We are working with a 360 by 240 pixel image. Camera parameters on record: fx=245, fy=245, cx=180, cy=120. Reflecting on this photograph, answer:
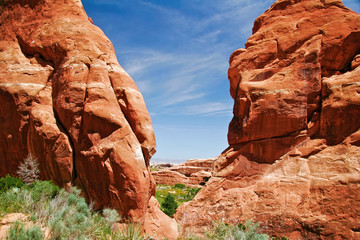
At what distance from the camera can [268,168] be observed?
12.5 meters

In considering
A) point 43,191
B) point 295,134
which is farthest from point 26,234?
point 295,134

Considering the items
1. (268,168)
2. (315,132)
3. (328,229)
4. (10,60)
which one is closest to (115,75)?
(10,60)

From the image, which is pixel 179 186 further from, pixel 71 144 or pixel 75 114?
pixel 75 114

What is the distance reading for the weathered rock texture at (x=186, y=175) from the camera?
3800cm

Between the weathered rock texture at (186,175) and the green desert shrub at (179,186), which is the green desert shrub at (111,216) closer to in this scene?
the green desert shrub at (179,186)

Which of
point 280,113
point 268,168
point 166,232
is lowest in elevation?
point 166,232

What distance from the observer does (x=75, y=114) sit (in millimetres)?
10922

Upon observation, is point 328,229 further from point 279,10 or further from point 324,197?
point 279,10

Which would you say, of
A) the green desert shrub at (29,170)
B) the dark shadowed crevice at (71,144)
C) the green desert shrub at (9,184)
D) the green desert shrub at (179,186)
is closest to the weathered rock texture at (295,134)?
the dark shadowed crevice at (71,144)

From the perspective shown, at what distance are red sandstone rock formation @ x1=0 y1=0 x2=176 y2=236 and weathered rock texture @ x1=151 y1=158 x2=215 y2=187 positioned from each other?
27.3 metres

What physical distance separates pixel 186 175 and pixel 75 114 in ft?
106

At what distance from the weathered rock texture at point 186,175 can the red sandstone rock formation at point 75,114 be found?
27252 mm

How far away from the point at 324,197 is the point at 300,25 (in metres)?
→ 8.98

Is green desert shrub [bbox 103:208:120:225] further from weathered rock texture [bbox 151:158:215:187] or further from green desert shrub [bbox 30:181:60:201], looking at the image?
weathered rock texture [bbox 151:158:215:187]
